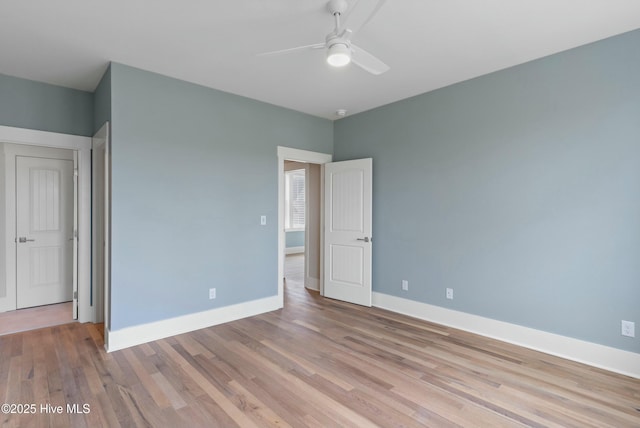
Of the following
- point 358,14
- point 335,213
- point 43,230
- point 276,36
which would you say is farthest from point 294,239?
point 358,14

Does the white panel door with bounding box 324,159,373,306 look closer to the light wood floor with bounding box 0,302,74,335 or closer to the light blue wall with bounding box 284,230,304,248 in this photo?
the light wood floor with bounding box 0,302,74,335

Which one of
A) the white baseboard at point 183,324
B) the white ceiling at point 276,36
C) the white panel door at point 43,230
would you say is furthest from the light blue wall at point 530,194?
the white panel door at point 43,230

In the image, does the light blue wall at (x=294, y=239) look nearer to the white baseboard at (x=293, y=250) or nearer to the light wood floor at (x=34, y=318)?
the white baseboard at (x=293, y=250)

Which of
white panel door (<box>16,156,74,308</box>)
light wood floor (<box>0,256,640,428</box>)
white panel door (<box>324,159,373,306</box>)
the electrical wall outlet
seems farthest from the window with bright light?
the electrical wall outlet

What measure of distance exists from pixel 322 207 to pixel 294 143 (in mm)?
1075

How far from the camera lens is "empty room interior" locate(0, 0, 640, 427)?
2.31 m

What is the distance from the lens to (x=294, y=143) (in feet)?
15.0

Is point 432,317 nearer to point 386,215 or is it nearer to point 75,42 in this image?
point 386,215

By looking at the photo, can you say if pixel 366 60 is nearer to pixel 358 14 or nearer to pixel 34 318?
pixel 358 14

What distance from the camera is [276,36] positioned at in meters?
2.62

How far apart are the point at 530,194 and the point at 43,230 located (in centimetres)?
583

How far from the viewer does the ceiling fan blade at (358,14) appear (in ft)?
7.16

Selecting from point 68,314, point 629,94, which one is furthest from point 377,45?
point 68,314

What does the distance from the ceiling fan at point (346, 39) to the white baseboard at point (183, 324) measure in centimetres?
278
